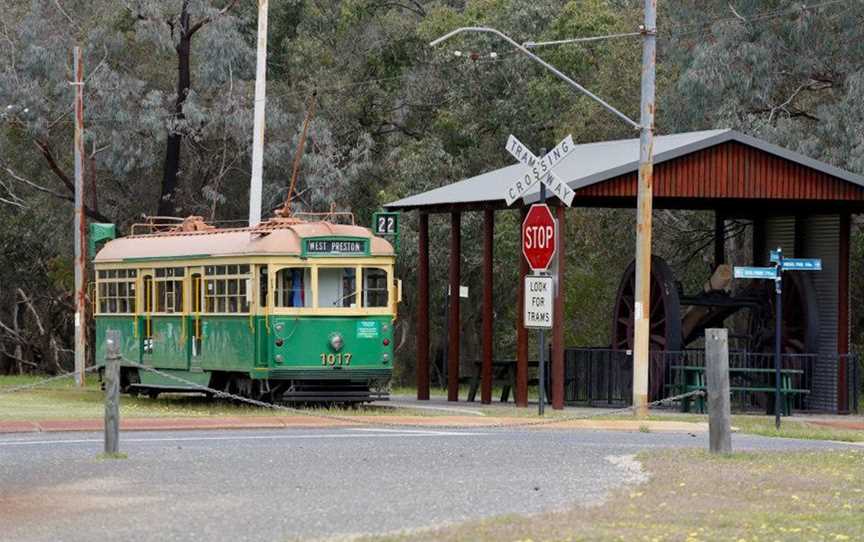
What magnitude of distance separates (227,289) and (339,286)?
7.00 ft

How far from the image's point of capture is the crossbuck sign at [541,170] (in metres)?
28.3

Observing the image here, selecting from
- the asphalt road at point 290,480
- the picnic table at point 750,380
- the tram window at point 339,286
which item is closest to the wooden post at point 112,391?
the asphalt road at point 290,480

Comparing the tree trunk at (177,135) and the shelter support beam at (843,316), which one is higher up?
the tree trunk at (177,135)

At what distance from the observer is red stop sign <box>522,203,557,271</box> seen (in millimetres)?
28750

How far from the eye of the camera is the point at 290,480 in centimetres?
1702

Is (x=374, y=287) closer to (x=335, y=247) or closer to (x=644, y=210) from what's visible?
(x=335, y=247)

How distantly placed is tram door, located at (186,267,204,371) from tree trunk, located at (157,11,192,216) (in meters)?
19.9

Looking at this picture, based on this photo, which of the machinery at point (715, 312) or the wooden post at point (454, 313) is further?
the wooden post at point (454, 313)

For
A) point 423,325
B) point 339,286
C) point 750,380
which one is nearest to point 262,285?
point 339,286

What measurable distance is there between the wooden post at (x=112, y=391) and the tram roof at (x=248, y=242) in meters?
11.9

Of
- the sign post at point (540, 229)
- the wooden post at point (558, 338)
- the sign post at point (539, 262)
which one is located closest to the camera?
the sign post at point (540, 229)

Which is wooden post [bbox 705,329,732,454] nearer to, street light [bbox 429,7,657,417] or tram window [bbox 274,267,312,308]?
street light [bbox 429,7,657,417]

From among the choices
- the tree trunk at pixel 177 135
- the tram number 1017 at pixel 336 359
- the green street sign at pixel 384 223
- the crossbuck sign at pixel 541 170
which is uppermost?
the tree trunk at pixel 177 135

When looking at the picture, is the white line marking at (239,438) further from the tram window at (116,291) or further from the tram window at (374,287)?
the tram window at (116,291)
